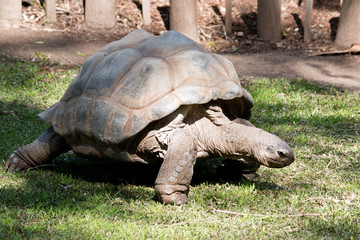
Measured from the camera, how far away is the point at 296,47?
9383 millimetres

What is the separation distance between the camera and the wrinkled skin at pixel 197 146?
3.46m

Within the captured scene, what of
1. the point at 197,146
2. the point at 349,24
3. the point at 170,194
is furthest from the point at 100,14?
the point at 170,194

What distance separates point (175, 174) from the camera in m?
3.47

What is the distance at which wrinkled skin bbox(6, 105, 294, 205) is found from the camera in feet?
11.3

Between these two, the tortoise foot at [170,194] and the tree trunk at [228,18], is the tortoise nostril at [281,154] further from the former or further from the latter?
the tree trunk at [228,18]

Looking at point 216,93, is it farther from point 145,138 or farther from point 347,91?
point 347,91

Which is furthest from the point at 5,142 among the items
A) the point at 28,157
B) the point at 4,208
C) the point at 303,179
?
the point at 303,179

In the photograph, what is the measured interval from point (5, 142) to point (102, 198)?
5.78ft

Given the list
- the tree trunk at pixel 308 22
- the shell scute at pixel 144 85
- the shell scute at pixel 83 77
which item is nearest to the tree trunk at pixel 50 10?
the tree trunk at pixel 308 22

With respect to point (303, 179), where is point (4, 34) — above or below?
above

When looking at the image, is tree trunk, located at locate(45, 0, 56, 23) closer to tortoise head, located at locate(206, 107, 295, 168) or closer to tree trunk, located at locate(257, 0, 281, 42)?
tree trunk, located at locate(257, 0, 281, 42)

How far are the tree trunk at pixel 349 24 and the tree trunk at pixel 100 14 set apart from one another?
14.2 feet

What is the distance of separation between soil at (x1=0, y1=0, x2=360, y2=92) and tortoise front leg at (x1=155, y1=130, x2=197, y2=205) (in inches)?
158

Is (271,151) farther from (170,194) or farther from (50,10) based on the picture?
(50,10)
